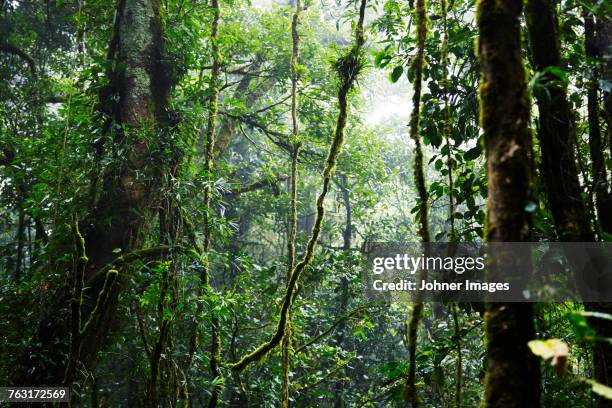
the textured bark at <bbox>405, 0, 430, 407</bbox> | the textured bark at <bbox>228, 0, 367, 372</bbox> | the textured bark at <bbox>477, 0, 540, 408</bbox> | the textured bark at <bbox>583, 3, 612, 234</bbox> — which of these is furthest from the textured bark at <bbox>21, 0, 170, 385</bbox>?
the textured bark at <bbox>583, 3, 612, 234</bbox>

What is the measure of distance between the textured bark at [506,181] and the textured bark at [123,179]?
2.30 m

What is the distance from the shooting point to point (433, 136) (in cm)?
261

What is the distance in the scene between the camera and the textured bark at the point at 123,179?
3158 millimetres

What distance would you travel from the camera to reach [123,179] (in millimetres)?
3623

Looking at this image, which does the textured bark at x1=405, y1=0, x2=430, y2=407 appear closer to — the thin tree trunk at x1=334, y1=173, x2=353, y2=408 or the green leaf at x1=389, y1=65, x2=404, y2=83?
the green leaf at x1=389, y1=65, x2=404, y2=83

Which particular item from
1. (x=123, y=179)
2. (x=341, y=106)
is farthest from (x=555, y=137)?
(x=123, y=179)

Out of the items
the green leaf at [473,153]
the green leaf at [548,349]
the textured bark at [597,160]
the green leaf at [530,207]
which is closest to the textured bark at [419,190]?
the green leaf at [473,153]

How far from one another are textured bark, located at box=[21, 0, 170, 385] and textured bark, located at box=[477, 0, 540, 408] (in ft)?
7.55

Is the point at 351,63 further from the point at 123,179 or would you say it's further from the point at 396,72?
the point at 123,179

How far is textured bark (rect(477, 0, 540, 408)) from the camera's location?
107 cm

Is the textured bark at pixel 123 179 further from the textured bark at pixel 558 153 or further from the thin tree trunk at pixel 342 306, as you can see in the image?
the thin tree trunk at pixel 342 306

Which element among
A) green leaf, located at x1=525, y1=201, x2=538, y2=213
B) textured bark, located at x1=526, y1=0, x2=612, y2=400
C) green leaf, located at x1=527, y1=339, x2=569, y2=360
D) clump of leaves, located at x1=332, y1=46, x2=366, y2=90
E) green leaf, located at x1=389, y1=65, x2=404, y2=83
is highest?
clump of leaves, located at x1=332, y1=46, x2=366, y2=90

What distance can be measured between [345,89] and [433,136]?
607mm

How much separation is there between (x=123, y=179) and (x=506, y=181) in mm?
3137
